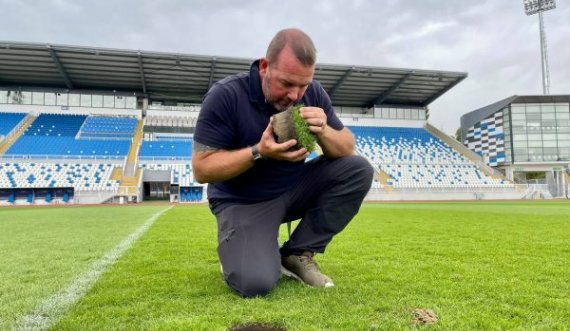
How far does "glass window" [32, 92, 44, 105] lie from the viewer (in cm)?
3156

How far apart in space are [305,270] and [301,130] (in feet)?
2.93

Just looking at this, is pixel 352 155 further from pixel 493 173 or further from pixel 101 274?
pixel 493 173

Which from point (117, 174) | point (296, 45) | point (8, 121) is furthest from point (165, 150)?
point (296, 45)

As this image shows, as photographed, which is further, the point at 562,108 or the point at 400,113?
the point at 400,113

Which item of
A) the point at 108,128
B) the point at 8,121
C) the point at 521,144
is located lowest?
the point at 521,144

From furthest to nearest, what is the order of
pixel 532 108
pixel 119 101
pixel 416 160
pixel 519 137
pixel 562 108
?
pixel 562 108, pixel 532 108, pixel 519 137, pixel 119 101, pixel 416 160

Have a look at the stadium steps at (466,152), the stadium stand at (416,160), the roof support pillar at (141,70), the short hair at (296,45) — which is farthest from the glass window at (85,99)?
the short hair at (296,45)

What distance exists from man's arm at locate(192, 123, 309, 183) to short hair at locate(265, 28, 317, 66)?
395 mm

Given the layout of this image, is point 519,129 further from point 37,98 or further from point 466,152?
point 37,98

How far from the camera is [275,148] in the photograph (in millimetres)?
2188

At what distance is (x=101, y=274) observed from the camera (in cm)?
295

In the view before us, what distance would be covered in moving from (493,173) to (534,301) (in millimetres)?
34123

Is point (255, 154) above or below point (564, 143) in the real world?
below

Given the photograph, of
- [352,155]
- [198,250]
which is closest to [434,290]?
[352,155]
